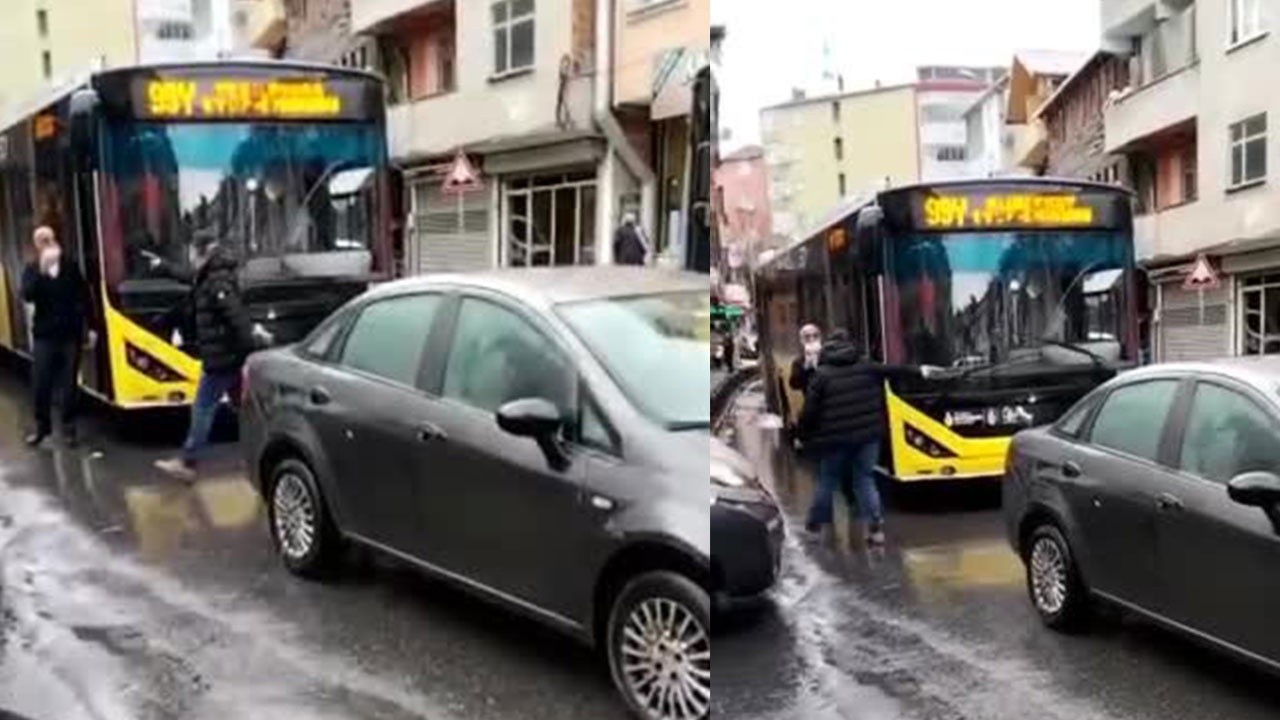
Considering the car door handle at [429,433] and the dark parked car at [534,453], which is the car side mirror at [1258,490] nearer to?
the dark parked car at [534,453]

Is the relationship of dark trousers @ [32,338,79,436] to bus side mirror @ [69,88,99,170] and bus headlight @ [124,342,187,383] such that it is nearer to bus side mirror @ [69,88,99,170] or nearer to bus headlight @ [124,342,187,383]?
bus headlight @ [124,342,187,383]

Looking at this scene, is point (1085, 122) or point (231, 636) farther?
point (1085, 122)

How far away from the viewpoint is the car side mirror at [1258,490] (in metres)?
2.59

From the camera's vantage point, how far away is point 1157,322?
349 cm

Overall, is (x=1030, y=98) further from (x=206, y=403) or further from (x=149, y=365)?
(x=149, y=365)

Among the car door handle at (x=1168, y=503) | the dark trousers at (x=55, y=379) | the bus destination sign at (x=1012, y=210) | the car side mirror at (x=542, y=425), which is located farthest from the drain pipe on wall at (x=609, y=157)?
the dark trousers at (x=55, y=379)

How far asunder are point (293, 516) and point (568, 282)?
1.31m

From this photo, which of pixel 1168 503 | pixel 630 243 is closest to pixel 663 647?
pixel 630 243

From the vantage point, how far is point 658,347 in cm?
284

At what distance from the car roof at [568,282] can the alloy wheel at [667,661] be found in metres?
0.58

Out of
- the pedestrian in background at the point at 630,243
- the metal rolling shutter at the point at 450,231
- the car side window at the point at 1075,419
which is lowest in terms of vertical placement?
the car side window at the point at 1075,419

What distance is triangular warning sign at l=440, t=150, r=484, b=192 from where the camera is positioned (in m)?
3.76

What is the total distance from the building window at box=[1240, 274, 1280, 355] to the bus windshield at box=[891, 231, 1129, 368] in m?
0.50

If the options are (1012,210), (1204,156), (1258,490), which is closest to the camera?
(1258,490)
